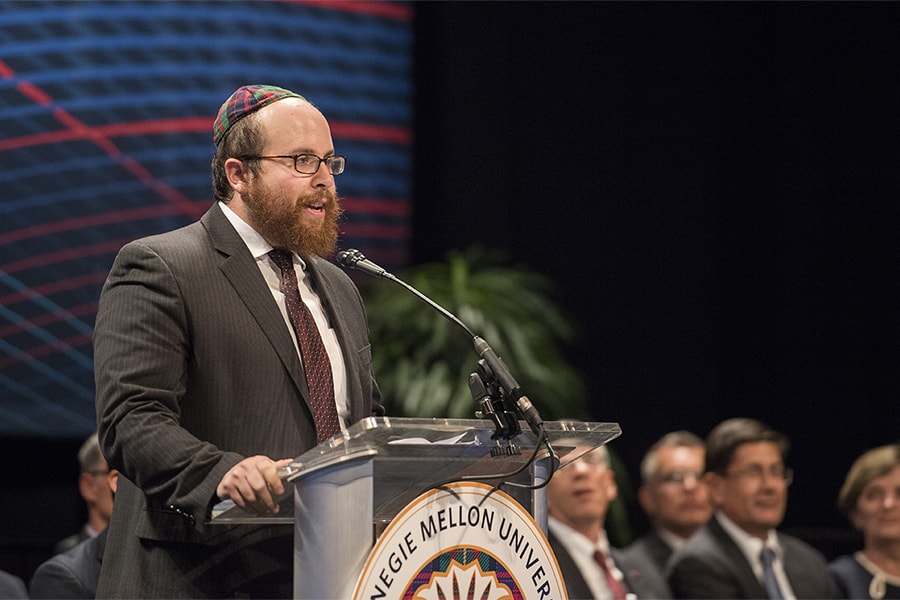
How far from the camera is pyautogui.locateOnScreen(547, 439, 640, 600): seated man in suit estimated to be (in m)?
4.24

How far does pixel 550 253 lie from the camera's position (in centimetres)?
651

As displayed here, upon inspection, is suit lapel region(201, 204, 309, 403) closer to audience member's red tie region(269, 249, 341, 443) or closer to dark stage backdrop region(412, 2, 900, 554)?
audience member's red tie region(269, 249, 341, 443)

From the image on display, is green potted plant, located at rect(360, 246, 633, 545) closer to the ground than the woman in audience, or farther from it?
farther from it

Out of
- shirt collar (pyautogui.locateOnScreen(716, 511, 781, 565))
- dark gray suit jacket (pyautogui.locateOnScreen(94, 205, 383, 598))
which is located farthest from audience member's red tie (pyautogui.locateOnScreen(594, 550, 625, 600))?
dark gray suit jacket (pyautogui.locateOnScreen(94, 205, 383, 598))

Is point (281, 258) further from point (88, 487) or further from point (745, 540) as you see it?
point (745, 540)

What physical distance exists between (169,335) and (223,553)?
0.35 m

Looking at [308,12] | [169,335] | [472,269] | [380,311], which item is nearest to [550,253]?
[472,269]

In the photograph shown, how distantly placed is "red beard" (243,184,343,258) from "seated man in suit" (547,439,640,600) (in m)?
2.14

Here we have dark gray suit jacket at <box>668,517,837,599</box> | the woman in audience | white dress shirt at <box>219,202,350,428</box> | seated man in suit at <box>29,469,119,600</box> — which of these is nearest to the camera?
white dress shirt at <box>219,202,350,428</box>

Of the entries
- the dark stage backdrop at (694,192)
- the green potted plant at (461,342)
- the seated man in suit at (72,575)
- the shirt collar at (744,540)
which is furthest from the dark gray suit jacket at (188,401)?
the dark stage backdrop at (694,192)

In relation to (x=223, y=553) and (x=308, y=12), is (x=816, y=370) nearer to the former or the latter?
(x=308, y=12)

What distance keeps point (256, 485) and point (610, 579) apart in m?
2.74

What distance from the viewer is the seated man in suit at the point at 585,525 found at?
424 centimetres

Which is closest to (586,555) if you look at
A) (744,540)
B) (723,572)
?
(723,572)
